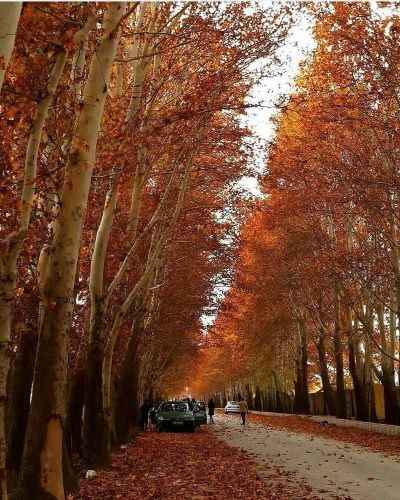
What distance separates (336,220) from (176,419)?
1246 cm

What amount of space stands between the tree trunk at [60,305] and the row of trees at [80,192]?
0.05 feet

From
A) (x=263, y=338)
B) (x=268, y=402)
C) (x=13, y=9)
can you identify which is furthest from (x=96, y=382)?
(x=268, y=402)

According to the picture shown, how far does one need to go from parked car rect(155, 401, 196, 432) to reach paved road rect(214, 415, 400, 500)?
8.87 meters

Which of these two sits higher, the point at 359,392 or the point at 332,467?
the point at 359,392

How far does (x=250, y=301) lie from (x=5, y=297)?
92.2 feet

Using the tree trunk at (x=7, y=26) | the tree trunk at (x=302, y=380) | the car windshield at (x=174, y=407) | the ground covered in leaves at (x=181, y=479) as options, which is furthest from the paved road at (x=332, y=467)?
the tree trunk at (x=302, y=380)

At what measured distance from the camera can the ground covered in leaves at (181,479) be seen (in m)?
8.13

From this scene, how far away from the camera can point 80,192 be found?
273 inches

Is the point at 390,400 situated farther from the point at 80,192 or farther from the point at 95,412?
the point at 80,192

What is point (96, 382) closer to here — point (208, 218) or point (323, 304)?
point (208, 218)

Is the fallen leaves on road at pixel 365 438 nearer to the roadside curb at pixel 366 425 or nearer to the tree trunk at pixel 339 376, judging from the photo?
the roadside curb at pixel 366 425

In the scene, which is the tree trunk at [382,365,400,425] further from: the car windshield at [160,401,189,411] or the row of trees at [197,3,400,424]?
the car windshield at [160,401,189,411]

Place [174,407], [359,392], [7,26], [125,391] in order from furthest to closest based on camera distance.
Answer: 1. [174,407]
2. [359,392]
3. [125,391]
4. [7,26]

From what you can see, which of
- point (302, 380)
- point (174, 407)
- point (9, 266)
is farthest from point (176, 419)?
point (9, 266)
